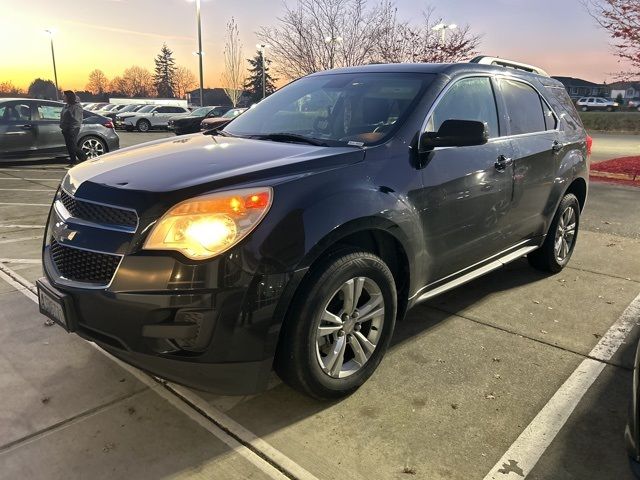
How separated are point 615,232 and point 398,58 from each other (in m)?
17.3

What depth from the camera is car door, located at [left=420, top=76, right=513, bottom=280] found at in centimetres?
325

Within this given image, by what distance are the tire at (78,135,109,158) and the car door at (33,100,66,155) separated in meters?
0.41

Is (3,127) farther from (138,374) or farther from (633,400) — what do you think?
(633,400)

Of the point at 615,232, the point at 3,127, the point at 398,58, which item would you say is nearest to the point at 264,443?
the point at 615,232

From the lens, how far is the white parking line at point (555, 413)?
2.42 metres

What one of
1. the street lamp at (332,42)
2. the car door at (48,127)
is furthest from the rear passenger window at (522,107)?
the street lamp at (332,42)

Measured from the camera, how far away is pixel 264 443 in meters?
2.53

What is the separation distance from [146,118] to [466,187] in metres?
30.6

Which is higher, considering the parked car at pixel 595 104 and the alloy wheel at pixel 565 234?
the parked car at pixel 595 104

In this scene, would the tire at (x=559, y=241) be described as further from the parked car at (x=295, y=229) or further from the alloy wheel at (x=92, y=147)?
the alloy wheel at (x=92, y=147)

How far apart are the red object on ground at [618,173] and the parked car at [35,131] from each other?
1149 cm

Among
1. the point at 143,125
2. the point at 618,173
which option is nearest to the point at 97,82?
the point at 143,125

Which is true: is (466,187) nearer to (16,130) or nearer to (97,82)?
(16,130)

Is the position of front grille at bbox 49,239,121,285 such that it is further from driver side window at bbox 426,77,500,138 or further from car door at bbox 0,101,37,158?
car door at bbox 0,101,37,158
